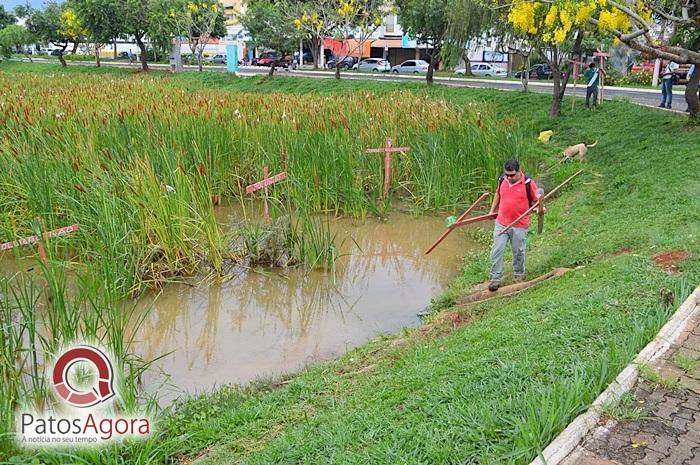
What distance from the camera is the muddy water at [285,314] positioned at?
16.6ft

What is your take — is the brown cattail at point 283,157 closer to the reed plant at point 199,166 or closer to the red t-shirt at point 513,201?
the reed plant at point 199,166

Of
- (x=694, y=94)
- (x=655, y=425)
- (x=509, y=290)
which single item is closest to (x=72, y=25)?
(x=694, y=94)

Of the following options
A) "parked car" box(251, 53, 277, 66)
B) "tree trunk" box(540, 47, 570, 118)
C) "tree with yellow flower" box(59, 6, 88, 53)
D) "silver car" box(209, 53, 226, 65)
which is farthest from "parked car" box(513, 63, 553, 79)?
"silver car" box(209, 53, 226, 65)

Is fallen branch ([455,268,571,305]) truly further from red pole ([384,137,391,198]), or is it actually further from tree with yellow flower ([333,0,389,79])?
tree with yellow flower ([333,0,389,79])

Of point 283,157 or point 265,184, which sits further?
point 283,157

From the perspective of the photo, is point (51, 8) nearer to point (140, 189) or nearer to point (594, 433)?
point (140, 189)

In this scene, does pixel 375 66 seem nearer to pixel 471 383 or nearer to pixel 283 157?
pixel 283 157

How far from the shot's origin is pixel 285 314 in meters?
6.05

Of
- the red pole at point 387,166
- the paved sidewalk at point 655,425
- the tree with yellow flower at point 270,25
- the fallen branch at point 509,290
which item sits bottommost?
the fallen branch at point 509,290

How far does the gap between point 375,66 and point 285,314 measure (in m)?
36.2

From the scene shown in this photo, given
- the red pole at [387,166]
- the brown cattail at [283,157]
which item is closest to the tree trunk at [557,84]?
the red pole at [387,166]

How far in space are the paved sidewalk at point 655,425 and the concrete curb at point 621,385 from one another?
0.12 feet

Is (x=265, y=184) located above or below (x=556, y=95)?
below

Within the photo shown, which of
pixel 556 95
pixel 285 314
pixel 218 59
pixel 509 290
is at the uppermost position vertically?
pixel 218 59
